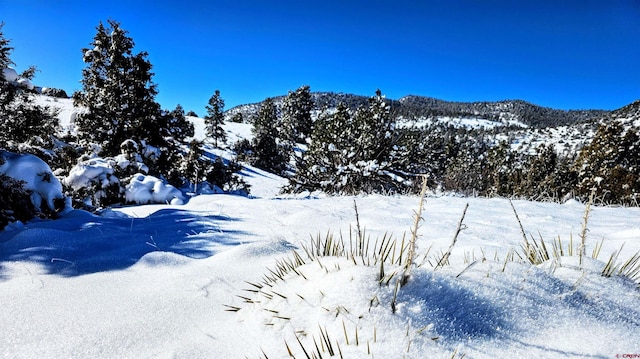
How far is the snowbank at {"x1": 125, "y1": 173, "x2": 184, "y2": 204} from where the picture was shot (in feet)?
21.2

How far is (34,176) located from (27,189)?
28 cm

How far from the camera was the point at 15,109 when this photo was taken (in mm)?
4211

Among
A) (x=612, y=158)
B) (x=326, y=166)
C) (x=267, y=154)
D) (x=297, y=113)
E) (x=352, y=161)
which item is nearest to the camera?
(x=352, y=161)

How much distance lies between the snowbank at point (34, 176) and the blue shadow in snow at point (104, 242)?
1.61 feet

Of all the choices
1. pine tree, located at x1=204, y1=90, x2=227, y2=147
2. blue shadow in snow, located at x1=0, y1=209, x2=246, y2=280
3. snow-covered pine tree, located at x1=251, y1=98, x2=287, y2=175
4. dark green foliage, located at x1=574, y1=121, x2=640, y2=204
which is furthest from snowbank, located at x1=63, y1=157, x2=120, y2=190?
pine tree, located at x1=204, y1=90, x2=227, y2=147

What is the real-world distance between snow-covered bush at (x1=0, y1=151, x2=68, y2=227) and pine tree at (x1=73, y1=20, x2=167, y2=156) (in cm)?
908

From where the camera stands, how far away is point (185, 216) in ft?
13.3

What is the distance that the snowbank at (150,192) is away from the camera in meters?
6.46

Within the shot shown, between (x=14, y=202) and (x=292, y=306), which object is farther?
(x=14, y=202)

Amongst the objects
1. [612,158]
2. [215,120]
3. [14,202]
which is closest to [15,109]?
[14,202]

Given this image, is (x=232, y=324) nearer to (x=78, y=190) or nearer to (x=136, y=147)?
(x=78, y=190)

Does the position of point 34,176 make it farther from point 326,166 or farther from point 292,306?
point 326,166

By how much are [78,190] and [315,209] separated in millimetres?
6265

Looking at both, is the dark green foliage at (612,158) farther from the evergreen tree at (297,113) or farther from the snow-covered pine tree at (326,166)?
the evergreen tree at (297,113)
